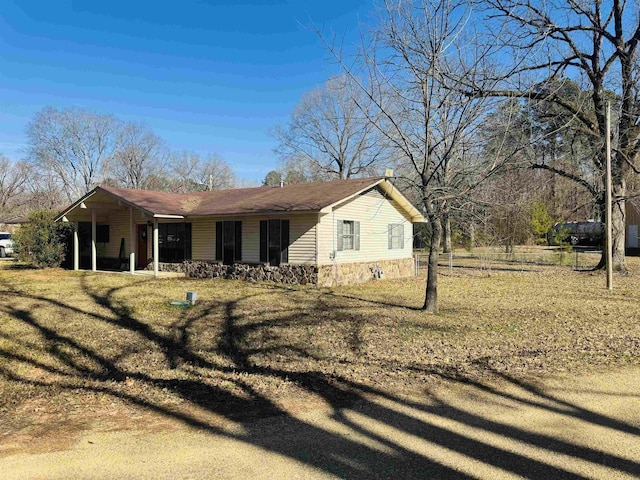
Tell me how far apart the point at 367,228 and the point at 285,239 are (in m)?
Answer: 3.32

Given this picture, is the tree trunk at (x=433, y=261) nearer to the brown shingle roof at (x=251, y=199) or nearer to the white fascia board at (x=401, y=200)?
the brown shingle roof at (x=251, y=199)

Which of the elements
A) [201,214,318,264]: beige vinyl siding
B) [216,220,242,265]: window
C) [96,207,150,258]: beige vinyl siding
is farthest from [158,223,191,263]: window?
[96,207,150,258]: beige vinyl siding

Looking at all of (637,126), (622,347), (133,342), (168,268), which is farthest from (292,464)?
(637,126)

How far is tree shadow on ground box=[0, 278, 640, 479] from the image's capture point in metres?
3.41

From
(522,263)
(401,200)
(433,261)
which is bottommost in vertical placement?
(522,263)

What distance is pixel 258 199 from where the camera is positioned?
17719 millimetres

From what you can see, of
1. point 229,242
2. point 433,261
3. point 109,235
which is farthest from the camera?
point 109,235

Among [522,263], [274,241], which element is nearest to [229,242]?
[274,241]

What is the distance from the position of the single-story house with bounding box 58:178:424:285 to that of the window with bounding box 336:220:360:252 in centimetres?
3

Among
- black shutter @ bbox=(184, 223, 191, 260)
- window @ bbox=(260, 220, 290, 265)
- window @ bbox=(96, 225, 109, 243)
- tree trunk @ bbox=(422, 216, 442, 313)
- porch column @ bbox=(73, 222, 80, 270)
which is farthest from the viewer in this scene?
window @ bbox=(96, 225, 109, 243)

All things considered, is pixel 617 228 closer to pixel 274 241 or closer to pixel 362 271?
pixel 362 271

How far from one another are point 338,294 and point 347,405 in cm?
843

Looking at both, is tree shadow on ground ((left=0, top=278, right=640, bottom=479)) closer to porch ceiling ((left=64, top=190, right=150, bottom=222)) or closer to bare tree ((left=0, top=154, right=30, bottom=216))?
porch ceiling ((left=64, top=190, right=150, bottom=222))

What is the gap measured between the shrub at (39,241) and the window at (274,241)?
10150mm
